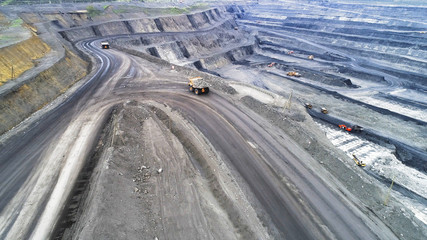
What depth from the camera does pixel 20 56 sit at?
26141 mm

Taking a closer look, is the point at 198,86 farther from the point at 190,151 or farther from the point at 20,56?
the point at 20,56

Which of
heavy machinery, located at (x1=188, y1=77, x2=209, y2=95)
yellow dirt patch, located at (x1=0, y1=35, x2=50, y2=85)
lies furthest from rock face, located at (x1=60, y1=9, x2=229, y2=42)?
heavy machinery, located at (x1=188, y1=77, x2=209, y2=95)

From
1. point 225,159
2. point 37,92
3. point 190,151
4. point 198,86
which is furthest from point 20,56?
point 225,159

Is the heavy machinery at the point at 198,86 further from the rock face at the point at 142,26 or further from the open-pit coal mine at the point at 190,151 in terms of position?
the rock face at the point at 142,26

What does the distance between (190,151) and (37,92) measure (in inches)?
665

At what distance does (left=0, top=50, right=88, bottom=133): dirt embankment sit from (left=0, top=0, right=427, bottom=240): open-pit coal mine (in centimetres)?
13

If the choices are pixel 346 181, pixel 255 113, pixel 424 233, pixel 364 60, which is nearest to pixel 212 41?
pixel 364 60

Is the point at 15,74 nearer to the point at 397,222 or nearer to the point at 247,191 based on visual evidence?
the point at 247,191

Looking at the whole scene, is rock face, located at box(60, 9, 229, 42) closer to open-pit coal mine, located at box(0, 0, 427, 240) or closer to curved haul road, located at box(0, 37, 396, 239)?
open-pit coal mine, located at box(0, 0, 427, 240)

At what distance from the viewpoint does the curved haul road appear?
1216cm

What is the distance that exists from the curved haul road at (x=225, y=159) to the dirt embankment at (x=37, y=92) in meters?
1.69

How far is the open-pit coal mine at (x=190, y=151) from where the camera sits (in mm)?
12547

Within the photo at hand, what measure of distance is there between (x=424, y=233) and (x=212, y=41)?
2348 inches

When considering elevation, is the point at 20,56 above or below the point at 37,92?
above
